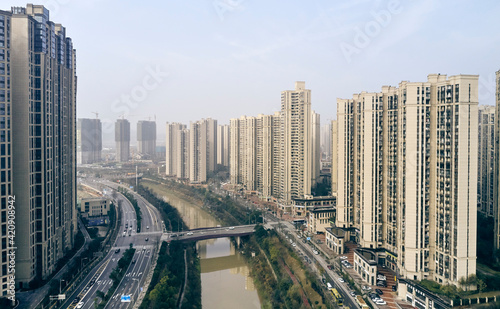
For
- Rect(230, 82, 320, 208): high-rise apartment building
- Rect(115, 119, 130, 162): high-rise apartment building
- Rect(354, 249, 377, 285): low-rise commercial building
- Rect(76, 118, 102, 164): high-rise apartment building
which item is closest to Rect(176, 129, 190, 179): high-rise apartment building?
Rect(230, 82, 320, 208): high-rise apartment building

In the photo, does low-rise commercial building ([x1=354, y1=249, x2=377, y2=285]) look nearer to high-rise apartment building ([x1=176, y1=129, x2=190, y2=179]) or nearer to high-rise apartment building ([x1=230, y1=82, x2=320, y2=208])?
high-rise apartment building ([x1=230, y1=82, x2=320, y2=208])

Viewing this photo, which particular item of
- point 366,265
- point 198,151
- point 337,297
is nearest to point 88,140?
point 198,151

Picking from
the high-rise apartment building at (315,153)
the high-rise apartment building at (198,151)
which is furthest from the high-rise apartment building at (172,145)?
the high-rise apartment building at (315,153)

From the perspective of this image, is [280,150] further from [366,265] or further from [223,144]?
[223,144]

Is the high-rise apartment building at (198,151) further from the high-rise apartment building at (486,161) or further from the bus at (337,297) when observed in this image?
the bus at (337,297)

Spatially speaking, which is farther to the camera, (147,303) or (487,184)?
(487,184)

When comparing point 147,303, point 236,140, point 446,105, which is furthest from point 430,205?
point 236,140

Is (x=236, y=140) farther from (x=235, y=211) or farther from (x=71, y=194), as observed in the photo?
(x=71, y=194)
